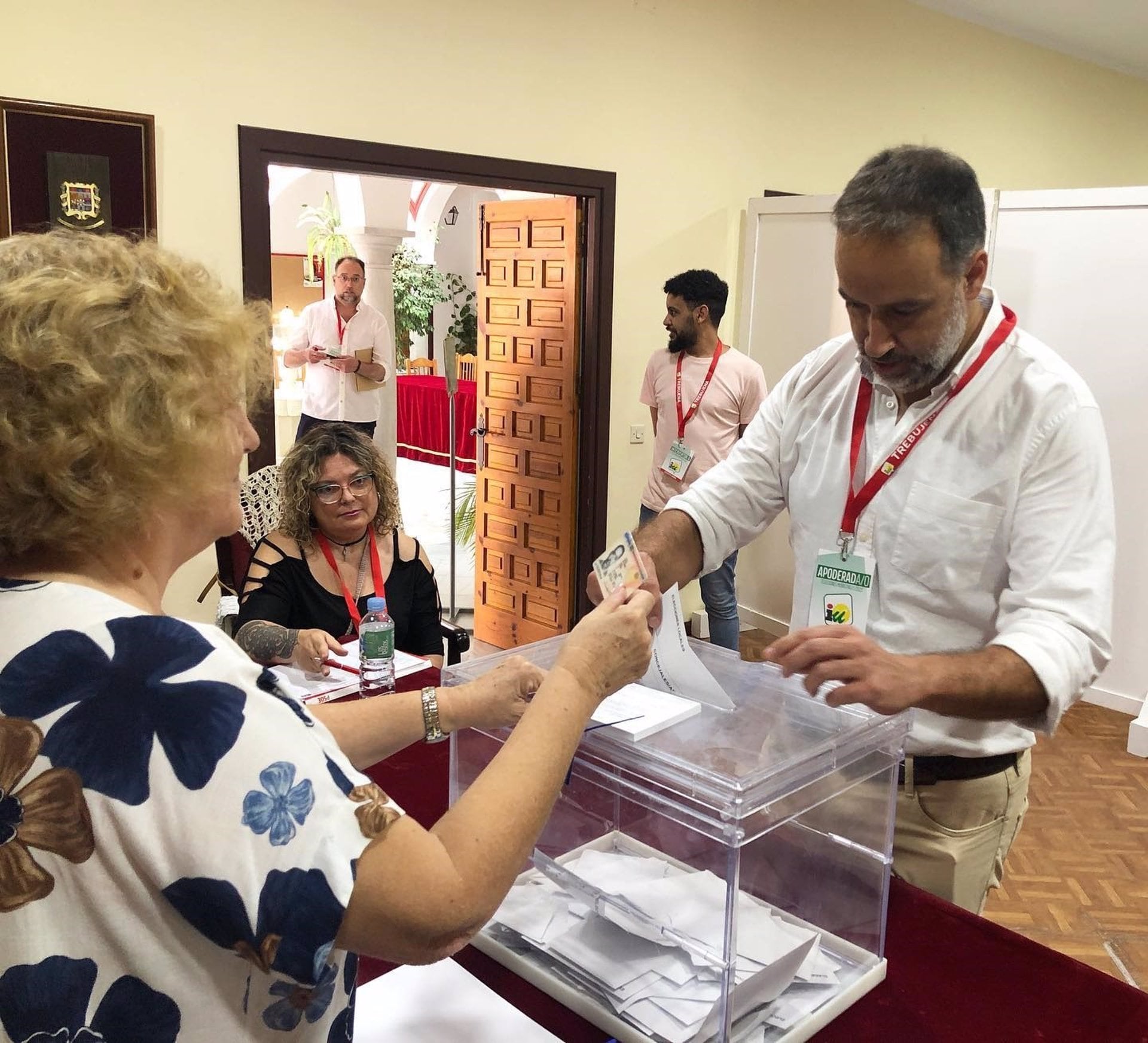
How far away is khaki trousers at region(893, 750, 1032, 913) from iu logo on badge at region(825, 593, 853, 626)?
0.79 ft

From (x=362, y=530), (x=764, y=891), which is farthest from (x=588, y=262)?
(x=764, y=891)

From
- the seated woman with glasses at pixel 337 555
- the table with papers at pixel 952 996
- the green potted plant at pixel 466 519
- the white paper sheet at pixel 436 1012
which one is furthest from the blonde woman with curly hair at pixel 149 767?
the green potted plant at pixel 466 519

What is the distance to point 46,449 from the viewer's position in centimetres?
74

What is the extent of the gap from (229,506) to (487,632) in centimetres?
467

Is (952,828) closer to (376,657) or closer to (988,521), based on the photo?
(988,521)

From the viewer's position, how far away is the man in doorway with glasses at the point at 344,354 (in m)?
5.61

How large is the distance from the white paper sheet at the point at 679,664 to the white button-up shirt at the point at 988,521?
46cm

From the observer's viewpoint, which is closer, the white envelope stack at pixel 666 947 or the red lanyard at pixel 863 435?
the white envelope stack at pixel 666 947

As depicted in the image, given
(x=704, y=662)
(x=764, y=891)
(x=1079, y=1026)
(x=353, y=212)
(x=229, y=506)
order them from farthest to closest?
(x=353, y=212) < (x=704, y=662) < (x=764, y=891) < (x=1079, y=1026) < (x=229, y=506)

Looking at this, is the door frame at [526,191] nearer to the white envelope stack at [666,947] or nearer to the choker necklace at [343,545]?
the choker necklace at [343,545]

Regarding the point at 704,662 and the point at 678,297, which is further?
the point at 678,297

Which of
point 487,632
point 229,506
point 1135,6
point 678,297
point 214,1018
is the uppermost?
point 1135,6

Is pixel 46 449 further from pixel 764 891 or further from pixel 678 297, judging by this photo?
pixel 678 297

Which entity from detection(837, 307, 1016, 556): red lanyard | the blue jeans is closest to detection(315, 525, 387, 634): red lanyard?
detection(837, 307, 1016, 556): red lanyard
